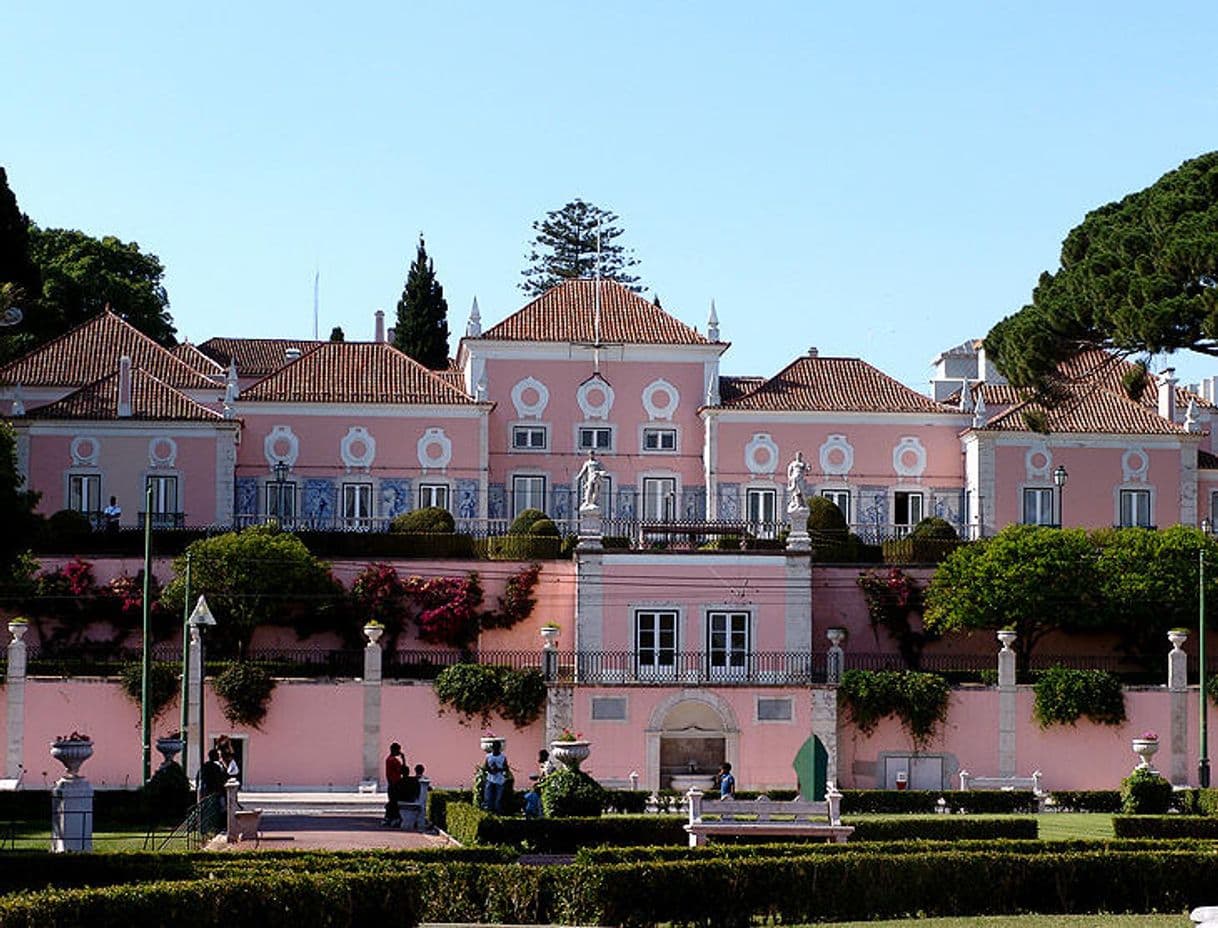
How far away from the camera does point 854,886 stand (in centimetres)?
2348

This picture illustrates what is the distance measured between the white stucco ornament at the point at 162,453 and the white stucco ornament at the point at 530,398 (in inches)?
363

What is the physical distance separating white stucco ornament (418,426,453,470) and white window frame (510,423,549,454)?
1.99 metres

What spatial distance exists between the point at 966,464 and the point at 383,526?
15050mm

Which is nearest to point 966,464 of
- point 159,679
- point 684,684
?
point 684,684

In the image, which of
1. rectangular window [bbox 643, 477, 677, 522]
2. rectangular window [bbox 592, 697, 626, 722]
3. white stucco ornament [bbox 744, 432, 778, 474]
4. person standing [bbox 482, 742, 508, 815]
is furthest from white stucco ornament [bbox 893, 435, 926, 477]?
person standing [bbox 482, 742, 508, 815]

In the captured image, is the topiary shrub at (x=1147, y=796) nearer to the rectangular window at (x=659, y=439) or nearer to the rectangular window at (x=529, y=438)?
the rectangular window at (x=659, y=439)

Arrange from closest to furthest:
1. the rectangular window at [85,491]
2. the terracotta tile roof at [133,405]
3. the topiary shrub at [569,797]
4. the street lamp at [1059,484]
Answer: the topiary shrub at [569,797] → the rectangular window at [85,491] → the terracotta tile roof at [133,405] → the street lamp at [1059,484]

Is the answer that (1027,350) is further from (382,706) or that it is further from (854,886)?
(382,706)

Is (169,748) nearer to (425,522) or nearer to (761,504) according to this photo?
(425,522)

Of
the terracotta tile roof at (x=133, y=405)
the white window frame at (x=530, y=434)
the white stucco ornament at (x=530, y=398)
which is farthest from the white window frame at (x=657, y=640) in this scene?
the terracotta tile roof at (x=133, y=405)

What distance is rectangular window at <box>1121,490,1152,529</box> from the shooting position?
59.4 metres

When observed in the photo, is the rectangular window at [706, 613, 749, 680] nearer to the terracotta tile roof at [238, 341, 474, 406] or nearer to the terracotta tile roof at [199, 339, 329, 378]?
the terracotta tile roof at [238, 341, 474, 406]

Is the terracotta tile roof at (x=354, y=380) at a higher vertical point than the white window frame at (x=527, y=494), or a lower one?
higher

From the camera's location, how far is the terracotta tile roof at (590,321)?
6128 centimetres
